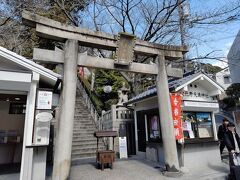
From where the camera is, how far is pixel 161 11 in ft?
43.8

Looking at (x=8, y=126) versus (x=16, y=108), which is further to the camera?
(x=16, y=108)

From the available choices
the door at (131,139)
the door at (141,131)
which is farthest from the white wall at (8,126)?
the door at (141,131)

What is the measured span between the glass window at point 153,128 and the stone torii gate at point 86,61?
2.01 metres

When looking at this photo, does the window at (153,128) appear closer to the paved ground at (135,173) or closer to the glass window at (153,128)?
the glass window at (153,128)

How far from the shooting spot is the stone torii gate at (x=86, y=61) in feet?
18.2

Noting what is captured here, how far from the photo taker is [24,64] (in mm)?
5820

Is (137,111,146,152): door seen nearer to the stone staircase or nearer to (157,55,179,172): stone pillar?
the stone staircase

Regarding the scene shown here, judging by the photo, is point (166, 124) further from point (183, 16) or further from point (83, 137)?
point (183, 16)

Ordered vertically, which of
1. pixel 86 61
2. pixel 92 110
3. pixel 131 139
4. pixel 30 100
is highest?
pixel 86 61

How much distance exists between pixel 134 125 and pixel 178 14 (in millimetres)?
8405

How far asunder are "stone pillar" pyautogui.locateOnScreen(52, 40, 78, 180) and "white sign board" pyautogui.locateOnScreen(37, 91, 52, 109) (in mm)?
614

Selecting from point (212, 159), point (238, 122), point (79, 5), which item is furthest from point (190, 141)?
point (79, 5)

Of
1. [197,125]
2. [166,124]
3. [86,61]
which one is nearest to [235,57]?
[197,125]

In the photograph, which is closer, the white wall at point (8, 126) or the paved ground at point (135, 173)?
the paved ground at point (135, 173)
